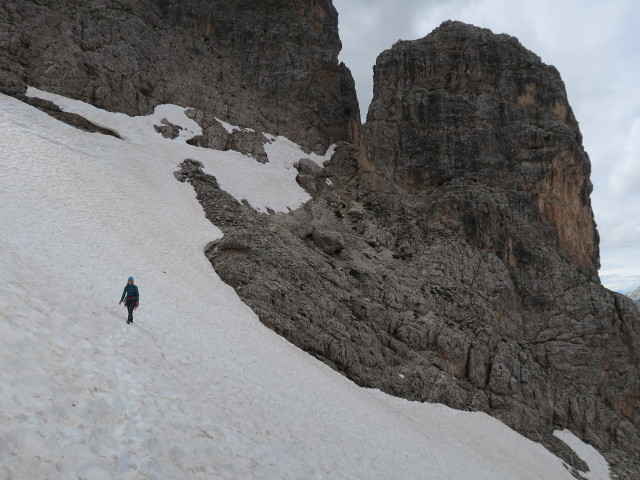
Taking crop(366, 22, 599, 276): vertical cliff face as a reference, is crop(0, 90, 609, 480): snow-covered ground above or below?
below

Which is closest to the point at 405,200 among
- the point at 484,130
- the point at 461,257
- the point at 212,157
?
the point at 461,257

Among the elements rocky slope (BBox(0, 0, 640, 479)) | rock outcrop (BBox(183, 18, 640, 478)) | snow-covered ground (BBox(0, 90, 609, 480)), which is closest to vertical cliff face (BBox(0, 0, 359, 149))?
rocky slope (BBox(0, 0, 640, 479))

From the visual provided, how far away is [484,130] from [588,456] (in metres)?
31.8

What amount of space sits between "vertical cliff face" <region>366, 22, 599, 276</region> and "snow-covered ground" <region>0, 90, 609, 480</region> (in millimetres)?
19554

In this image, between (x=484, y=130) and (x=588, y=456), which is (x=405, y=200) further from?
(x=588, y=456)

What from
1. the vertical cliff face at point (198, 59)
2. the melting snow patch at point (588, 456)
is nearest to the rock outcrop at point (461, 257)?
the melting snow patch at point (588, 456)

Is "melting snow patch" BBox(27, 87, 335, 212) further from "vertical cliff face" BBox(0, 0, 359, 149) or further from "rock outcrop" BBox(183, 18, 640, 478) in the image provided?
"rock outcrop" BBox(183, 18, 640, 478)

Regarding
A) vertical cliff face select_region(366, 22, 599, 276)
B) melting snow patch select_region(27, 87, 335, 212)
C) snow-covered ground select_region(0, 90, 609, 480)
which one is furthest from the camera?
vertical cliff face select_region(366, 22, 599, 276)

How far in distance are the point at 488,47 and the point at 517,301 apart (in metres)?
29.6

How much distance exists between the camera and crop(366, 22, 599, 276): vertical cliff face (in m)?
44.0

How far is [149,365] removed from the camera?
37.4ft

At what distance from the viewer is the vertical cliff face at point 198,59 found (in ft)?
126

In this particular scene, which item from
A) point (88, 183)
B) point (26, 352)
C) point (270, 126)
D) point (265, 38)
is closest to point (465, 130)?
point (270, 126)

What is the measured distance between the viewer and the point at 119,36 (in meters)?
44.6
